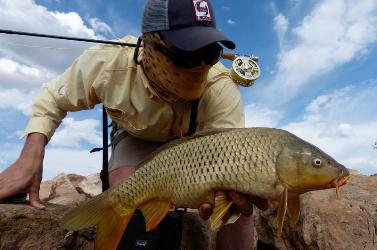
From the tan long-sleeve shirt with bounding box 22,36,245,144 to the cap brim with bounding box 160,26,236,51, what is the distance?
479 millimetres

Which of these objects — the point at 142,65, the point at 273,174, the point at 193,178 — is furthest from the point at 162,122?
the point at 273,174

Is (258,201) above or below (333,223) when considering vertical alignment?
above

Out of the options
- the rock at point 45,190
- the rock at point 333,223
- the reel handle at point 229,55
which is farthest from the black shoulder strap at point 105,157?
the rock at point 45,190

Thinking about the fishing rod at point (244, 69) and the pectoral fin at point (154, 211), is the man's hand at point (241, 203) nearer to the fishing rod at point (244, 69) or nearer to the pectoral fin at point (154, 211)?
the pectoral fin at point (154, 211)

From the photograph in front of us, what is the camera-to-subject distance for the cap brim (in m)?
2.87

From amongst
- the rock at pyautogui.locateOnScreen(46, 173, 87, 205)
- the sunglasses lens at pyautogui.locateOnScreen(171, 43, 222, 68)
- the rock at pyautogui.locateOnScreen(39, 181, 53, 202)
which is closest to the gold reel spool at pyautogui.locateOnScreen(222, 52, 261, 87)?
the sunglasses lens at pyautogui.locateOnScreen(171, 43, 222, 68)

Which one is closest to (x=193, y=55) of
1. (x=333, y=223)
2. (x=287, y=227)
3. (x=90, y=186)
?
(x=333, y=223)

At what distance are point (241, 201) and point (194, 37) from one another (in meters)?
1.01

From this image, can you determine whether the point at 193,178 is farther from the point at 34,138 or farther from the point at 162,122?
the point at 34,138

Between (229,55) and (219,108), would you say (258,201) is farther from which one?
(229,55)

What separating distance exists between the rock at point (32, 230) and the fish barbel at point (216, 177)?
489 mm

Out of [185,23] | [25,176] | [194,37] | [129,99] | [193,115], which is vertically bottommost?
[25,176]

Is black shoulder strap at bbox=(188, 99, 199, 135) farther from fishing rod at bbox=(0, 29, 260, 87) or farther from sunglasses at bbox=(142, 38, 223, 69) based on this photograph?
fishing rod at bbox=(0, 29, 260, 87)

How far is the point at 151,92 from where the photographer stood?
3.34m
